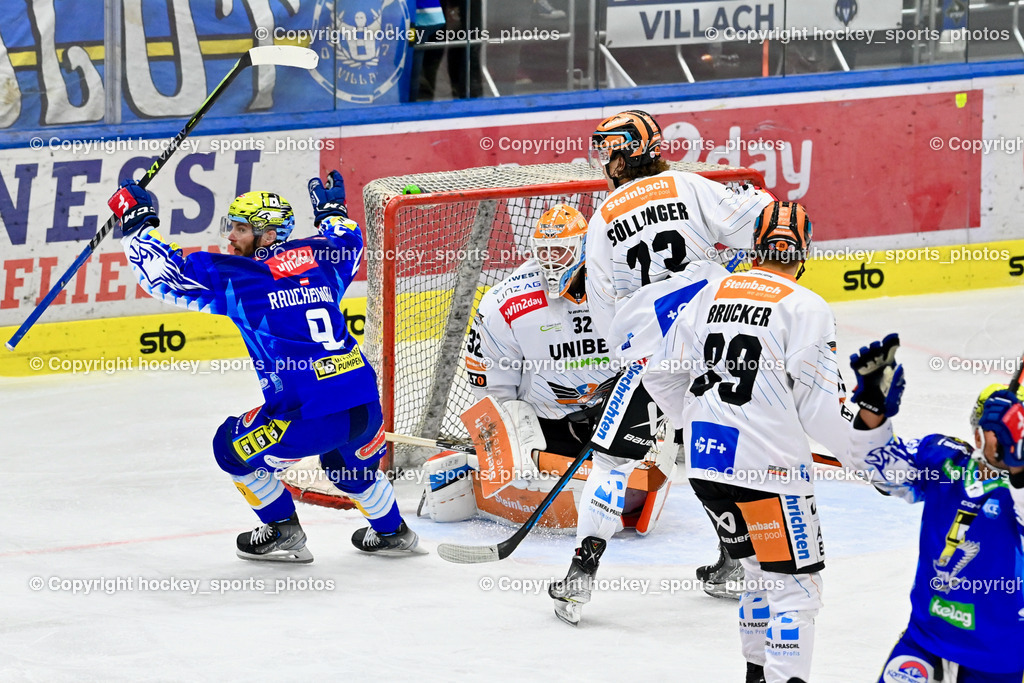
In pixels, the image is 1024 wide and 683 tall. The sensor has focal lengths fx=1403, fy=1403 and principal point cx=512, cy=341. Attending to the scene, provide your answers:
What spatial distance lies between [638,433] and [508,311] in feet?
3.66

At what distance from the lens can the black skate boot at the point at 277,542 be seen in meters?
5.30

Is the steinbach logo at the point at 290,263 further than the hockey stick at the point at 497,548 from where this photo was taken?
Yes

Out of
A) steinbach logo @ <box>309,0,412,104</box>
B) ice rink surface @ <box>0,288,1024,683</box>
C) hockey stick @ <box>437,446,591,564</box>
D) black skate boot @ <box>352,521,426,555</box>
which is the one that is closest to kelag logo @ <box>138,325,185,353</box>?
ice rink surface @ <box>0,288,1024,683</box>

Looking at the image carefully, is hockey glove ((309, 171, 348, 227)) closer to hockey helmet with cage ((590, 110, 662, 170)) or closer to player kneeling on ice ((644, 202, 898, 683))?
hockey helmet with cage ((590, 110, 662, 170))

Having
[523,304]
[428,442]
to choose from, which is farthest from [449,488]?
[523,304]

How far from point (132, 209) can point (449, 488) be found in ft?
5.67

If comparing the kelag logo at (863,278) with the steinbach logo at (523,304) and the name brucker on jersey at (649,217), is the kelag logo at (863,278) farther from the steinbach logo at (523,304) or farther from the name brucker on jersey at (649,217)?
the name brucker on jersey at (649,217)

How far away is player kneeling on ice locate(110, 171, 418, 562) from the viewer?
16.3 feet

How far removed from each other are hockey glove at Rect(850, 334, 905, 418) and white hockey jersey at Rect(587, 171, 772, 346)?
4.03ft

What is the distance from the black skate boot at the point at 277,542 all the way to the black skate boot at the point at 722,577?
1.52 metres

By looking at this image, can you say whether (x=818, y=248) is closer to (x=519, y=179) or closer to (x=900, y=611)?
(x=519, y=179)

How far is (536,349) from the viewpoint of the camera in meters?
5.54

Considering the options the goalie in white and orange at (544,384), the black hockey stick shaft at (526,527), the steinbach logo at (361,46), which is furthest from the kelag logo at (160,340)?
the black hockey stick shaft at (526,527)

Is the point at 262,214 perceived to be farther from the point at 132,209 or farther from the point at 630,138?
the point at 630,138
